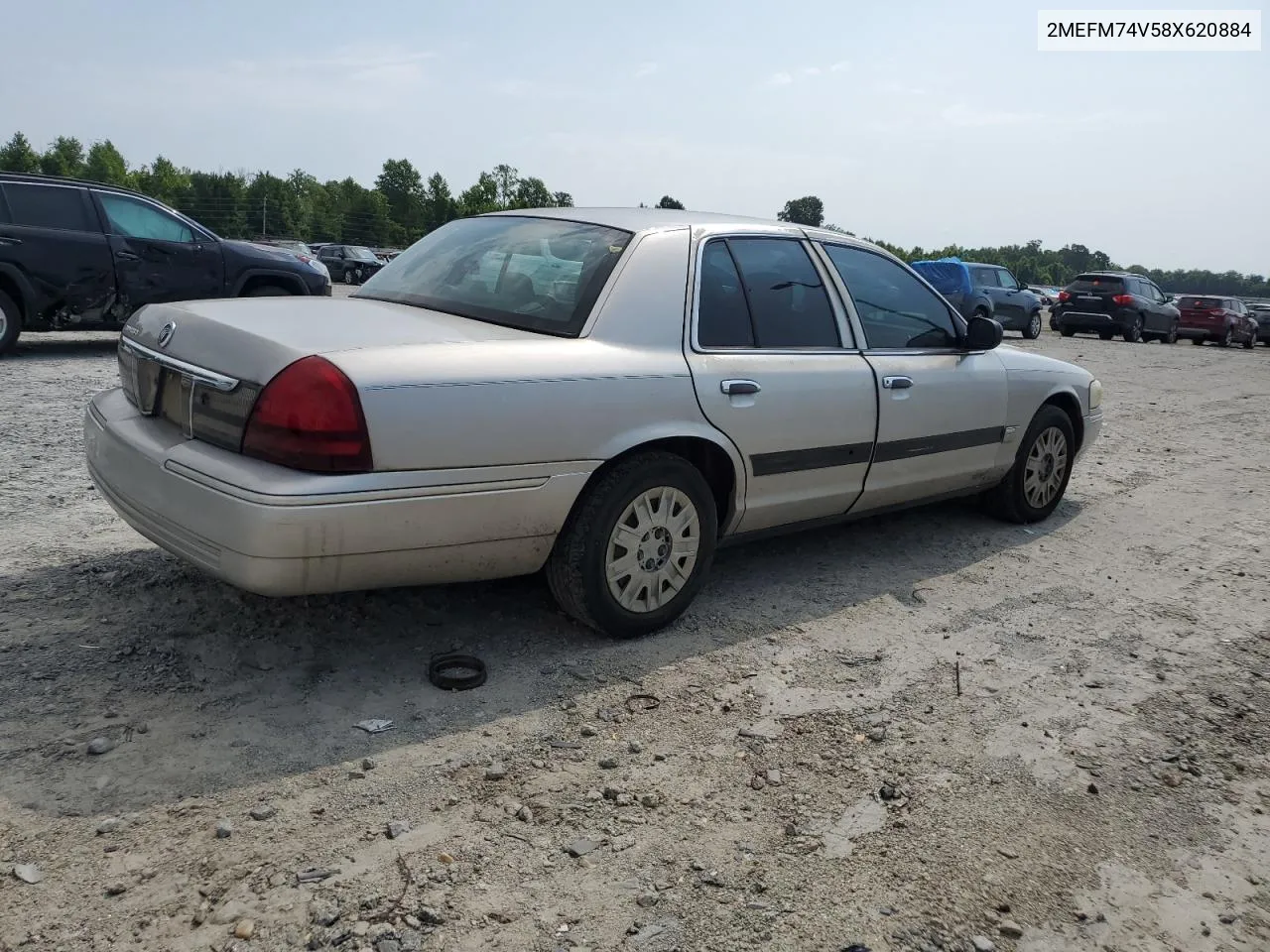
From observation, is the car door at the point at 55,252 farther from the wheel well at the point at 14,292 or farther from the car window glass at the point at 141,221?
the car window glass at the point at 141,221

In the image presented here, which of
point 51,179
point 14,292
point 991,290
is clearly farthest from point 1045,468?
point 991,290

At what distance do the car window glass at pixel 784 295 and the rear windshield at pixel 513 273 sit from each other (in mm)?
595

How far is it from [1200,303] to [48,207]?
2814 centimetres

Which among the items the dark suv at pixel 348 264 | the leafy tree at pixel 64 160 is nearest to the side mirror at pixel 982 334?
the dark suv at pixel 348 264

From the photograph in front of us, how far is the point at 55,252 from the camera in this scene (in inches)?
395

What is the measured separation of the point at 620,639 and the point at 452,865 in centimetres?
148

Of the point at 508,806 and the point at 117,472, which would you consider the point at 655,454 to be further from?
the point at 117,472

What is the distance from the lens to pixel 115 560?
169 inches

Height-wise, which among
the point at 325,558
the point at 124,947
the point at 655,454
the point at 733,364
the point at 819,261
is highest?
the point at 819,261

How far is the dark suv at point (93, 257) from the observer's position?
9914 mm

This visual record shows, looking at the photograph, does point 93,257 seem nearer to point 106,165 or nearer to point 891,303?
point 891,303

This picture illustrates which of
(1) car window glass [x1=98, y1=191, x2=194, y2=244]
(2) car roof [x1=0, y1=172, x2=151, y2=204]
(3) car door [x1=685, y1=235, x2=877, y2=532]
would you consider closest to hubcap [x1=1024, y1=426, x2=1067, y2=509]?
(3) car door [x1=685, y1=235, x2=877, y2=532]

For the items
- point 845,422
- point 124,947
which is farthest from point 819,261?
point 124,947

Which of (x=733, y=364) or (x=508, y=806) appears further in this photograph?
(x=733, y=364)
